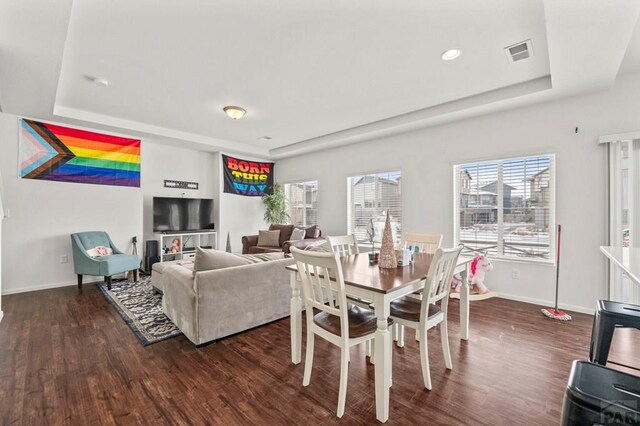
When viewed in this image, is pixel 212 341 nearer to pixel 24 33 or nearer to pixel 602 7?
pixel 24 33

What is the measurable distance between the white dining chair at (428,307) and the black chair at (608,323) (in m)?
0.79

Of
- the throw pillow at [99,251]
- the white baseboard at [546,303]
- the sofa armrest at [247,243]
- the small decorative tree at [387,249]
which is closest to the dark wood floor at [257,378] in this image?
the white baseboard at [546,303]

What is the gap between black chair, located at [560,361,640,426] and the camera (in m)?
0.82

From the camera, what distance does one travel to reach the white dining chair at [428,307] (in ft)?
6.09

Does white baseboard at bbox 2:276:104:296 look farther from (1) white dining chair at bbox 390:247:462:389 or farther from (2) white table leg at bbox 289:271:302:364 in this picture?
(1) white dining chair at bbox 390:247:462:389

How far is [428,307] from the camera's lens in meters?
1.96

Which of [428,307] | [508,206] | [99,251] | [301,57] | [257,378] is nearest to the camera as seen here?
[428,307]

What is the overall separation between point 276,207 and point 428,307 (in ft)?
18.5

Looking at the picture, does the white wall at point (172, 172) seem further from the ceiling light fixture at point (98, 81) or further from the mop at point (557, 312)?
the mop at point (557, 312)

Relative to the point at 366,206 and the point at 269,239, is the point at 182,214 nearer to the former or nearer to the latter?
the point at 269,239

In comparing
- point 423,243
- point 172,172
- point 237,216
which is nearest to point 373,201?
point 423,243

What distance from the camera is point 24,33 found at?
2297 millimetres

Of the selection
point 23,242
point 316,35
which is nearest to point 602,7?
point 316,35

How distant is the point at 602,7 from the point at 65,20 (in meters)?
3.94
